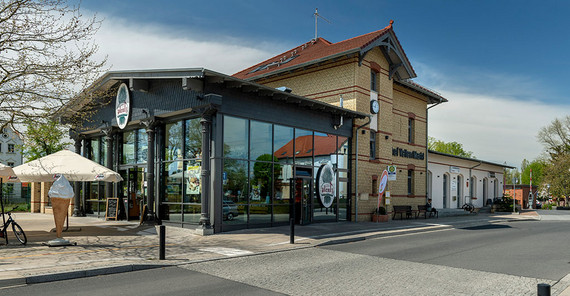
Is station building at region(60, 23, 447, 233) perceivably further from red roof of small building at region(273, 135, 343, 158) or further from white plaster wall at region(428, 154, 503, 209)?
white plaster wall at region(428, 154, 503, 209)

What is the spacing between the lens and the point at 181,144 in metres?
16.2

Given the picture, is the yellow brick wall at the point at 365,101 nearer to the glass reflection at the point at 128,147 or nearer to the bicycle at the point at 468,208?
the glass reflection at the point at 128,147

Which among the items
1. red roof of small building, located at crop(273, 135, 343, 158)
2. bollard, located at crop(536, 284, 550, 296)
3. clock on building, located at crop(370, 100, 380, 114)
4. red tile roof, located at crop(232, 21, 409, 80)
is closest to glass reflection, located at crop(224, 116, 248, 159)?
red roof of small building, located at crop(273, 135, 343, 158)

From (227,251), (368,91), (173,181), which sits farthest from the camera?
(368,91)

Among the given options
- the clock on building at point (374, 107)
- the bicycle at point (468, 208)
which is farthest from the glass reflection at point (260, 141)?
the bicycle at point (468, 208)

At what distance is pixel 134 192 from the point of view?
62.8ft

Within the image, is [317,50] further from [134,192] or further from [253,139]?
[134,192]

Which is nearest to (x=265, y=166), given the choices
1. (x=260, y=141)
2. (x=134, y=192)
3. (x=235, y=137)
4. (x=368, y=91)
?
(x=260, y=141)

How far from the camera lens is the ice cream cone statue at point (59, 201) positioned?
451 inches

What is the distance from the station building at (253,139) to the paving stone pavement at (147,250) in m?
1.36

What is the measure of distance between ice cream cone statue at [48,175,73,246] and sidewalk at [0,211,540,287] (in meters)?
0.31

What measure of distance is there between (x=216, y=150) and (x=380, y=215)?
406 inches

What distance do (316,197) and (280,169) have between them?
2.61 metres

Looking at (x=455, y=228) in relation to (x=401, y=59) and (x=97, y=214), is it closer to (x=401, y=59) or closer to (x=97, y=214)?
(x=401, y=59)
